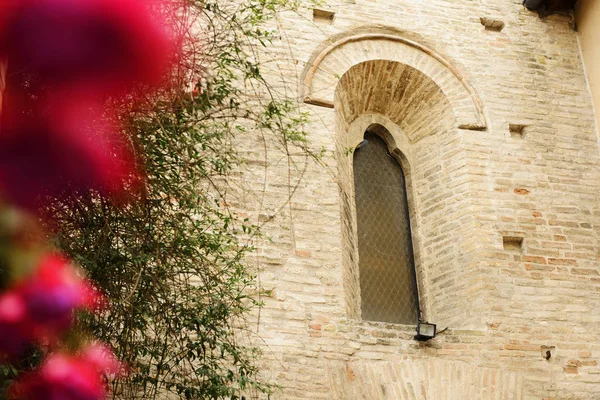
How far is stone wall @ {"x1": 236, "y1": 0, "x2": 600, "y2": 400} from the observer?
209 inches

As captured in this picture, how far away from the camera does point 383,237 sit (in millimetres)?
6535

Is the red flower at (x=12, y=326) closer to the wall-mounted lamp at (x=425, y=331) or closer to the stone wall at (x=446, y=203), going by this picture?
the stone wall at (x=446, y=203)

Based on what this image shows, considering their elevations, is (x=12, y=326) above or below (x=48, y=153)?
below

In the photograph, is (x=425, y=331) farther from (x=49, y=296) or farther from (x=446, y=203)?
(x=49, y=296)

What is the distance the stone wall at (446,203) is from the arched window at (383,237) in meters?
0.13

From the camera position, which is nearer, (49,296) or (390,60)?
(49,296)

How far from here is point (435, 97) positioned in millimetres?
6930

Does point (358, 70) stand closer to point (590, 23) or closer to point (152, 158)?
point (590, 23)

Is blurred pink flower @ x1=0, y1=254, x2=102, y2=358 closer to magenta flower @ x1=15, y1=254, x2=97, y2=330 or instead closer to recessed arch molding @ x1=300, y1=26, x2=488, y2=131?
magenta flower @ x1=15, y1=254, x2=97, y2=330

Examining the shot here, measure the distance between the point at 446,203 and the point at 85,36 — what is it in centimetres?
591

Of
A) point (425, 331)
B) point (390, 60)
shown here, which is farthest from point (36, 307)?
point (390, 60)

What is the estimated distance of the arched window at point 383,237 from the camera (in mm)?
6164

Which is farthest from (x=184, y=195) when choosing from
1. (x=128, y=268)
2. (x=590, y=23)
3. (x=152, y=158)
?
(x=590, y=23)

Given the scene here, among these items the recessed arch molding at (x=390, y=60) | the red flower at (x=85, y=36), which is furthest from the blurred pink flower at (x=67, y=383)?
the recessed arch molding at (x=390, y=60)
